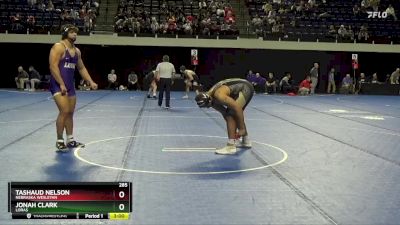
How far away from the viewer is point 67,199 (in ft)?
10.7

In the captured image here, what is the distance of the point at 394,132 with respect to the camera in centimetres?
975

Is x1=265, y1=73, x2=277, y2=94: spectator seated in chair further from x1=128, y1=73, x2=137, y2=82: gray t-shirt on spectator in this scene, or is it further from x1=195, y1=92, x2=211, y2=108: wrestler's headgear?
x1=195, y1=92, x2=211, y2=108: wrestler's headgear

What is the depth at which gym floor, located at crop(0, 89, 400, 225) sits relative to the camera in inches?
166

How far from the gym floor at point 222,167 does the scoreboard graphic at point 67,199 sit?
528 mm

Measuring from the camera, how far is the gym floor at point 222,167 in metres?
4.21

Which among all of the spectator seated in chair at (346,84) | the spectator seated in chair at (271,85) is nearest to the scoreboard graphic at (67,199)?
the spectator seated in chair at (271,85)

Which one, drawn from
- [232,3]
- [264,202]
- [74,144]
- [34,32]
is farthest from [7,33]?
[264,202]

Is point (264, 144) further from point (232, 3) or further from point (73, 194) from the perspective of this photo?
point (232, 3)

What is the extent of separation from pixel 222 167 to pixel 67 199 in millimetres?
3001

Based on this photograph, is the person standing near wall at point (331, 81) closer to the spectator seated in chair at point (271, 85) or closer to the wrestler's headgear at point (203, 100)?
the spectator seated in chair at point (271, 85)

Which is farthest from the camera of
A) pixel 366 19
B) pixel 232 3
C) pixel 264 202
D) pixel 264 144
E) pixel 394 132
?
pixel 232 3

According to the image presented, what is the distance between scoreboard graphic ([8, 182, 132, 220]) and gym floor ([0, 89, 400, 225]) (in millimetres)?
528

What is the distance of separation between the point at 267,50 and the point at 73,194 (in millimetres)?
23183

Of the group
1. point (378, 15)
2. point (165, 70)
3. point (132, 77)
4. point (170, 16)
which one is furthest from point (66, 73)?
point (378, 15)
